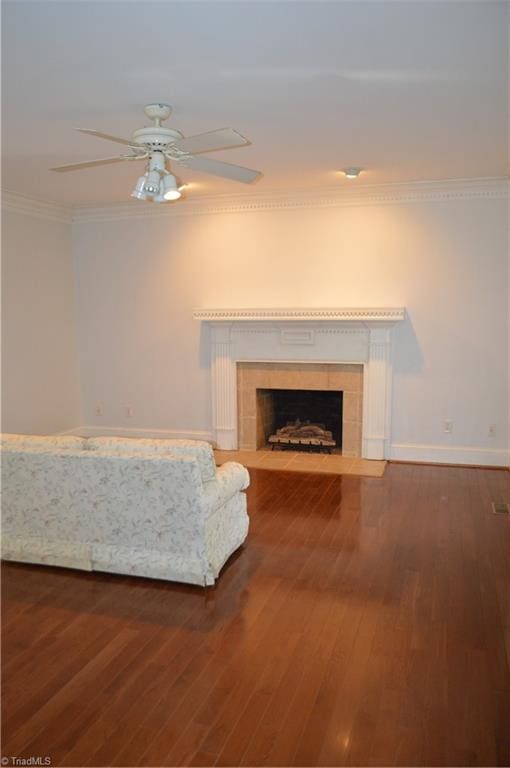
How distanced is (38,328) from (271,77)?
4.32 metres

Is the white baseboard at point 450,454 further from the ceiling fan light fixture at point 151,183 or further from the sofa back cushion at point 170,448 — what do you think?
the ceiling fan light fixture at point 151,183

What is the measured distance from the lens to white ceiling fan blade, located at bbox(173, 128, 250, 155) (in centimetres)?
282

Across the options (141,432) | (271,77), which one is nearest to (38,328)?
(141,432)

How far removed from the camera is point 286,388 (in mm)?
6352

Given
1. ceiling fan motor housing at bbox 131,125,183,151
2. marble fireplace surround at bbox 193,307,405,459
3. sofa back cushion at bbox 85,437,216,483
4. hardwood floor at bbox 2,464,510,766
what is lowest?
hardwood floor at bbox 2,464,510,766

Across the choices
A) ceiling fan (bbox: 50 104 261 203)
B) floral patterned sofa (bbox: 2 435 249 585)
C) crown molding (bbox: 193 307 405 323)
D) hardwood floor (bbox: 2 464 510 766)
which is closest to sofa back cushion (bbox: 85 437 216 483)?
floral patterned sofa (bbox: 2 435 249 585)

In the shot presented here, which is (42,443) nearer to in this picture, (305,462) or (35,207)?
(305,462)

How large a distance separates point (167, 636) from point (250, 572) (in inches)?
31.6

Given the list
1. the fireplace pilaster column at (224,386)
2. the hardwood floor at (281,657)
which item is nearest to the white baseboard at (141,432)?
the fireplace pilaster column at (224,386)

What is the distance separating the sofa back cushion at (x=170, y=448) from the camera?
3.38 meters

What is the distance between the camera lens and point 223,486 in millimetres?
3535

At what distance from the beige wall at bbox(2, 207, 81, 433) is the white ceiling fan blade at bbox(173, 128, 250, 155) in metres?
3.49

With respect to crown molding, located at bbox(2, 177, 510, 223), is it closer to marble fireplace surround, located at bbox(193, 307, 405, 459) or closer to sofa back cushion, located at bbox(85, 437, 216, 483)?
marble fireplace surround, located at bbox(193, 307, 405, 459)

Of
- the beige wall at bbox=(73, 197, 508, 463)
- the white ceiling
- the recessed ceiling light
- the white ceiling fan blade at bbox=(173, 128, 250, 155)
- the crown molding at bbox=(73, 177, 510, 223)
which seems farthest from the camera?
the beige wall at bbox=(73, 197, 508, 463)
